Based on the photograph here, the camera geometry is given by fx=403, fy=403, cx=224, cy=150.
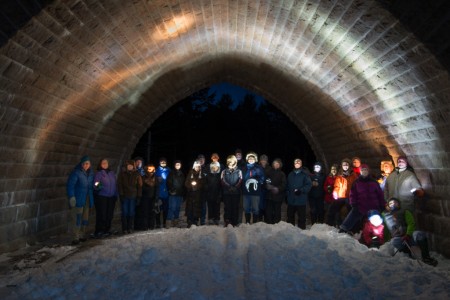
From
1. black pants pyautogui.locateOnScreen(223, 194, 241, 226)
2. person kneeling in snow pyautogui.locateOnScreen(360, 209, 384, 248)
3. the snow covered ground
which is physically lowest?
the snow covered ground

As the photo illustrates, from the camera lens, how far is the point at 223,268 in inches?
201

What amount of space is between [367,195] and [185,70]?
6.34 meters

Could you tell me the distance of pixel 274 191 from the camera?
8984 mm

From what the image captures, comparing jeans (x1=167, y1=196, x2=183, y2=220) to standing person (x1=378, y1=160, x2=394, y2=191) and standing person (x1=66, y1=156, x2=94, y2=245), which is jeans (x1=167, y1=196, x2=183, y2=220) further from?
standing person (x1=378, y1=160, x2=394, y2=191)

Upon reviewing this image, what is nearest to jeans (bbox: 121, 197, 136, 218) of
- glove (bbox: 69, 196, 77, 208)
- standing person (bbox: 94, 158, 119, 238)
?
standing person (bbox: 94, 158, 119, 238)

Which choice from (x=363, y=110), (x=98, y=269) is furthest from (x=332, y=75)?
(x=98, y=269)

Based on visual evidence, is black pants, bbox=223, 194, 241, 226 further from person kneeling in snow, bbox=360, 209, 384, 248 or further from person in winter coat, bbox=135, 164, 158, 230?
person kneeling in snow, bbox=360, 209, 384, 248

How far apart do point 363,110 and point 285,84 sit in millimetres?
3283

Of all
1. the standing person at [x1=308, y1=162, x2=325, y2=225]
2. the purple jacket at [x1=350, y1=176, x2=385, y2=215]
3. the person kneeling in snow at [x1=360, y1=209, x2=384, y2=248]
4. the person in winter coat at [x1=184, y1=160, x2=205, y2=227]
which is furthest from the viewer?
the standing person at [x1=308, y1=162, x2=325, y2=225]

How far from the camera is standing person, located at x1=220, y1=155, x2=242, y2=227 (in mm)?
8898

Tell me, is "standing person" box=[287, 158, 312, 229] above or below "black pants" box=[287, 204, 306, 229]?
above

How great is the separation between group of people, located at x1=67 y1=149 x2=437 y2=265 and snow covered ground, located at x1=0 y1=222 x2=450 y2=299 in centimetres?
142

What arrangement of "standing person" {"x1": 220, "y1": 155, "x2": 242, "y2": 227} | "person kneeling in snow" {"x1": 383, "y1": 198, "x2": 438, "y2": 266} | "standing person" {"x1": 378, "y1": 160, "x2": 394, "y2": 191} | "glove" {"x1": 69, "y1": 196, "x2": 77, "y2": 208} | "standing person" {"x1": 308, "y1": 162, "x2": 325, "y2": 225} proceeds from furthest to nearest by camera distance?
"standing person" {"x1": 308, "y1": 162, "x2": 325, "y2": 225}, "standing person" {"x1": 220, "y1": 155, "x2": 242, "y2": 227}, "standing person" {"x1": 378, "y1": 160, "x2": 394, "y2": 191}, "glove" {"x1": 69, "y1": 196, "x2": 77, "y2": 208}, "person kneeling in snow" {"x1": 383, "y1": 198, "x2": 438, "y2": 266}

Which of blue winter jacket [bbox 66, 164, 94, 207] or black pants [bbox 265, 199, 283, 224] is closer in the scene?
blue winter jacket [bbox 66, 164, 94, 207]
